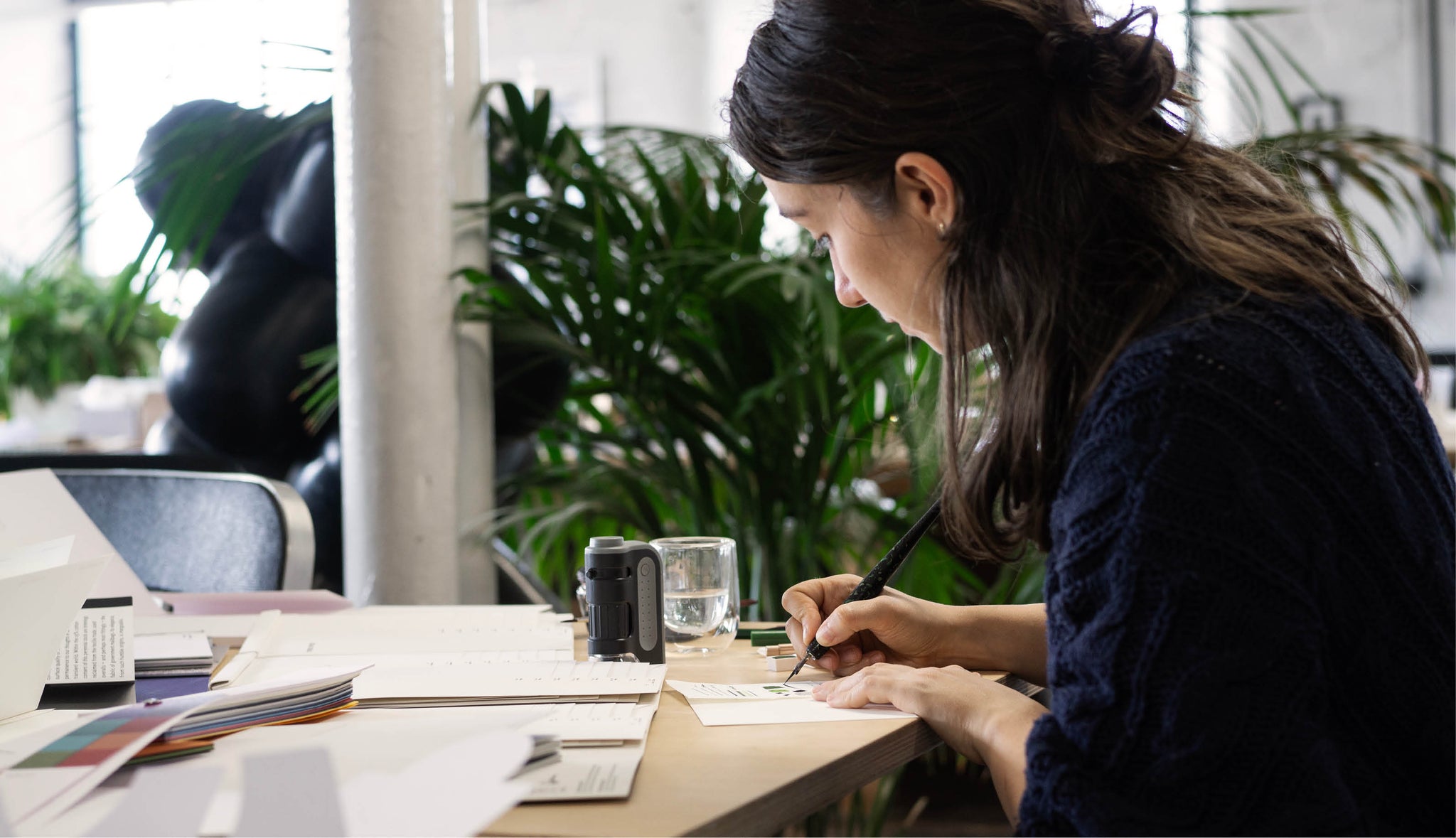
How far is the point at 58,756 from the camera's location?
0.73 m

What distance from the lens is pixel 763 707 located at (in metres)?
0.96

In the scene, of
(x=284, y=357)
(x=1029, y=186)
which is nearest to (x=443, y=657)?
(x=1029, y=186)

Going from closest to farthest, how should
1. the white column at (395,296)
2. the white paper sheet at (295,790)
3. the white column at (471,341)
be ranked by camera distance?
the white paper sheet at (295,790) < the white column at (395,296) < the white column at (471,341)

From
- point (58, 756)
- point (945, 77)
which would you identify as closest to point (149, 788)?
point (58, 756)

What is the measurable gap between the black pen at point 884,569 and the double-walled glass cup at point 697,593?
119 mm

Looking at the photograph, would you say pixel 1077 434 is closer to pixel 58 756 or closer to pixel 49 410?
pixel 58 756

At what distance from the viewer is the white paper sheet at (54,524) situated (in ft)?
4.25

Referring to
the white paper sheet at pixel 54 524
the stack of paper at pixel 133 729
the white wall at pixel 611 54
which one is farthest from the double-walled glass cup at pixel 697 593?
the white wall at pixel 611 54

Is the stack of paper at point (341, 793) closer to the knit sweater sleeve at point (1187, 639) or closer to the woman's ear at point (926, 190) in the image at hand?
the knit sweater sleeve at point (1187, 639)

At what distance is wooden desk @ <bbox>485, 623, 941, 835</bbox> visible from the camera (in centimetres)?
70

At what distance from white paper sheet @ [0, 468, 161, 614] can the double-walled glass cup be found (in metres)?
0.58

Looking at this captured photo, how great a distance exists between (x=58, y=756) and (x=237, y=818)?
177mm

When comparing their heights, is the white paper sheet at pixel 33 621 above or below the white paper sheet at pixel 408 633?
above

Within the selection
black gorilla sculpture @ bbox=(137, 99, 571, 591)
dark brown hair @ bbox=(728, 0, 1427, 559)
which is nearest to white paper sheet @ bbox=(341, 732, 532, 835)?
dark brown hair @ bbox=(728, 0, 1427, 559)
